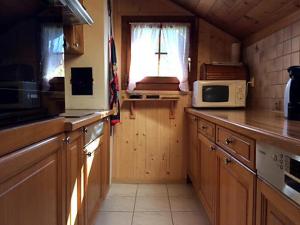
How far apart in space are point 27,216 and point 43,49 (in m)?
0.64

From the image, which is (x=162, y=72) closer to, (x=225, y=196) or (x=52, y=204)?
(x=225, y=196)

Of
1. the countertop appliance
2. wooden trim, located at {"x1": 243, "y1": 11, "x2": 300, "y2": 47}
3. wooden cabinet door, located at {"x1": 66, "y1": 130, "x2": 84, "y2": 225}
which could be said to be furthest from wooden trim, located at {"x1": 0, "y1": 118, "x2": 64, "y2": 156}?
wooden trim, located at {"x1": 243, "y1": 11, "x2": 300, "y2": 47}

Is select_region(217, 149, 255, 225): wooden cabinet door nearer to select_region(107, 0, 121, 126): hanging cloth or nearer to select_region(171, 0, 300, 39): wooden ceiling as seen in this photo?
select_region(171, 0, 300, 39): wooden ceiling

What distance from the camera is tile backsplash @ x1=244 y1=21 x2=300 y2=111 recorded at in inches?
86.5

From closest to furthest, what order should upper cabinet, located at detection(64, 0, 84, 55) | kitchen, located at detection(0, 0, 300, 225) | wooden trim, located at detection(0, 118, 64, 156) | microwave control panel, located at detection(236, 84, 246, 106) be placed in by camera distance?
wooden trim, located at detection(0, 118, 64, 156), kitchen, located at detection(0, 0, 300, 225), upper cabinet, located at detection(64, 0, 84, 55), microwave control panel, located at detection(236, 84, 246, 106)

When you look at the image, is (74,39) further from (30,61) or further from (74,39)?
(30,61)

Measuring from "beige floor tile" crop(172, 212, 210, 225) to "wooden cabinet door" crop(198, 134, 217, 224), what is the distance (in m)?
0.20

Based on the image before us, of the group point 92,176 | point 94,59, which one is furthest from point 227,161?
point 94,59

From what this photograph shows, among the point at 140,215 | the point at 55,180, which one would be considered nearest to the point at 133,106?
the point at 140,215

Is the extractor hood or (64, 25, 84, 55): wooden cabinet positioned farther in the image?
(64, 25, 84, 55): wooden cabinet

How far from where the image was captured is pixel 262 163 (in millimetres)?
1075

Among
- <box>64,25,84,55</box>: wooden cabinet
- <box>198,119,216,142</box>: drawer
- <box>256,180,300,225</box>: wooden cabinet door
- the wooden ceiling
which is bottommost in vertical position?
<box>256,180,300,225</box>: wooden cabinet door

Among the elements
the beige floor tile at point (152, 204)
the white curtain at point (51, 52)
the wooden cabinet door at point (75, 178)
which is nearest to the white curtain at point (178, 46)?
the beige floor tile at point (152, 204)

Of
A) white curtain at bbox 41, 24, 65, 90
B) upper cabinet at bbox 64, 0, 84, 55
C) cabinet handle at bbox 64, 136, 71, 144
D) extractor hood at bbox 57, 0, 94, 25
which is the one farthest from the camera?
upper cabinet at bbox 64, 0, 84, 55
